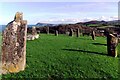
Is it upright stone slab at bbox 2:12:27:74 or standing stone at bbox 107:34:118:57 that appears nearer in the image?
upright stone slab at bbox 2:12:27:74

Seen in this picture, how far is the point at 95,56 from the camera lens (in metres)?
25.6

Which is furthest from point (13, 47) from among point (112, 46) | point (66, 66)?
point (112, 46)

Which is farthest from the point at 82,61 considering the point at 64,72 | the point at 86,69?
the point at 64,72

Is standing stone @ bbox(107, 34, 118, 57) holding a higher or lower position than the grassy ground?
higher

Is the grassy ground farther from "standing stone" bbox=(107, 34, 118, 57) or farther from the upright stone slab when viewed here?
"standing stone" bbox=(107, 34, 118, 57)

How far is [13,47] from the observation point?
19.5 metres

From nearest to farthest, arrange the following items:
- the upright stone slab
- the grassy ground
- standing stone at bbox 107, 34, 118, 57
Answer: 1. the upright stone slab
2. the grassy ground
3. standing stone at bbox 107, 34, 118, 57

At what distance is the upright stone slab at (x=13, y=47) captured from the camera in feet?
63.6

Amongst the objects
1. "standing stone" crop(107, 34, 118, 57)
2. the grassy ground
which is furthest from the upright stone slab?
"standing stone" crop(107, 34, 118, 57)

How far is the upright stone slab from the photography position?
63.6ft

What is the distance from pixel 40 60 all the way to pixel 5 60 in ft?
13.2

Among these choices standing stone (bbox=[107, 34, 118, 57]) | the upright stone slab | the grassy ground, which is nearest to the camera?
the upright stone slab

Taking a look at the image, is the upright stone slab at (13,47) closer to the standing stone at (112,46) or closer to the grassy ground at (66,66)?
the grassy ground at (66,66)

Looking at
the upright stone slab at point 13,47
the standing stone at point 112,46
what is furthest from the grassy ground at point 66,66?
the standing stone at point 112,46
